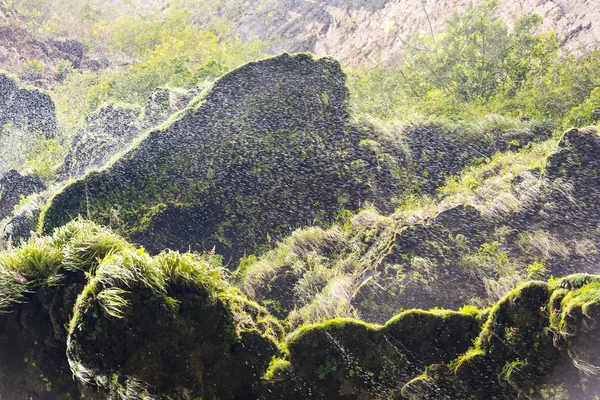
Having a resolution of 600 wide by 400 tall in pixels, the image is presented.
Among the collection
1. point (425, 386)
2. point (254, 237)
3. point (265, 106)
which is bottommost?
point (425, 386)

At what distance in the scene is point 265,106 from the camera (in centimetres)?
1436

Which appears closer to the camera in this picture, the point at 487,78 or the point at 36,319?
the point at 36,319

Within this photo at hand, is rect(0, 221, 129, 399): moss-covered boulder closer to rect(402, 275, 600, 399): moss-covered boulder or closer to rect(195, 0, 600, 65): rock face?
rect(402, 275, 600, 399): moss-covered boulder

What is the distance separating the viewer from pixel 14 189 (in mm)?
18156

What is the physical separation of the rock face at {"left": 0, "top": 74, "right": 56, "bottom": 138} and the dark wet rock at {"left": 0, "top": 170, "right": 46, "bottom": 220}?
7.78 meters

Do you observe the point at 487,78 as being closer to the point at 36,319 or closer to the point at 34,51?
the point at 36,319

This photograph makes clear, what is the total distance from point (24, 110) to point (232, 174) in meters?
16.8

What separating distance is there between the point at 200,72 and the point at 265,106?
12181 millimetres

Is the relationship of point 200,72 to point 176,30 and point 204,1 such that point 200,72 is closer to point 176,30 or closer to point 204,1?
point 176,30

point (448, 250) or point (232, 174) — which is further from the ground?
point (232, 174)

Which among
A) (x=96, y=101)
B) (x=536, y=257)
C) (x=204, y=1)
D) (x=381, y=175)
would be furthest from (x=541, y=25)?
(x=204, y=1)

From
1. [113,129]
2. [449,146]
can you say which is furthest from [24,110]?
[449,146]

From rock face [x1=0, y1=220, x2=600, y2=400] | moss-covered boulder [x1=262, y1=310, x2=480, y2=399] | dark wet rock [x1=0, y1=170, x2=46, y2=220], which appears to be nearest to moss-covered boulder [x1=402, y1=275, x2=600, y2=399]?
rock face [x1=0, y1=220, x2=600, y2=400]

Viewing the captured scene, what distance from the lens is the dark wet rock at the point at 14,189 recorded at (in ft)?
59.0
